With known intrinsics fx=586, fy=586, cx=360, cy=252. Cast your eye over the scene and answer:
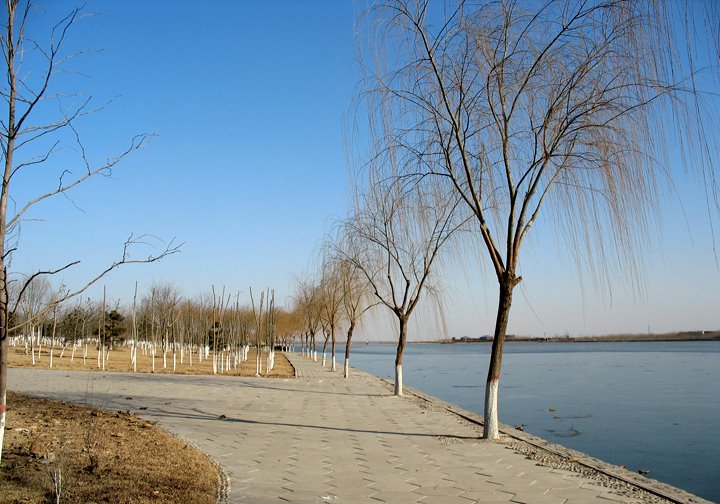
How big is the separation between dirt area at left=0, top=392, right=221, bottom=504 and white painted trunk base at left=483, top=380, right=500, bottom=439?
4634 millimetres

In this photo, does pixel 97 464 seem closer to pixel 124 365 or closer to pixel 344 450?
pixel 344 450

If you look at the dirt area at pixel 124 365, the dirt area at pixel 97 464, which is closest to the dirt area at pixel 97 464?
the dirt area at pixel 97 464

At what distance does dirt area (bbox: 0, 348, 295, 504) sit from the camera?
212 inches

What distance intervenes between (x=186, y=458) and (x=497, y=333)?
5284 mm

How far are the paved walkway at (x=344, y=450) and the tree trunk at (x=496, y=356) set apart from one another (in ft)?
1.13

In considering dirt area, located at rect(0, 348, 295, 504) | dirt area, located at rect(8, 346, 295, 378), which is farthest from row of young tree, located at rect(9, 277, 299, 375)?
dirt area, located at rect(0, 348, 295, 504)

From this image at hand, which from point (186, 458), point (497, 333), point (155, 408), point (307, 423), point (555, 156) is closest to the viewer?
point (186, 458)

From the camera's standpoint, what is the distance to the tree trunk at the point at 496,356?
31.8 feet

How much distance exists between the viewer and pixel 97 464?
632 cm

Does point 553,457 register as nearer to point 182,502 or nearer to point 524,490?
point 524,490

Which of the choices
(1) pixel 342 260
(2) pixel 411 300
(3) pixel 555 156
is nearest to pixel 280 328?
(1) pixel 342 260

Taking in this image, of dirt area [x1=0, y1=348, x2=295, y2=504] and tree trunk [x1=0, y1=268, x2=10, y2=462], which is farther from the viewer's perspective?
dirt area [x1=0, y1=348, x2=295, y2=504]

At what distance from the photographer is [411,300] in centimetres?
1777

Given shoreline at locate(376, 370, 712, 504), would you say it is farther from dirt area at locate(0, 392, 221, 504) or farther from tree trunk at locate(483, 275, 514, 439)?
dirt area at locate(0, 392, 221, 504)
